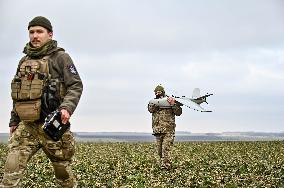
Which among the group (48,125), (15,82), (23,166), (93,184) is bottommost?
(93,184)

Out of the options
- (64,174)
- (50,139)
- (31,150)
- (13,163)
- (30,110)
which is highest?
(30,110)

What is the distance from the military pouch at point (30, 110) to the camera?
6.77 m

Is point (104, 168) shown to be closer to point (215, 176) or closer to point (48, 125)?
point (215, 176)

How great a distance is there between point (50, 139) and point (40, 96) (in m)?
0.64

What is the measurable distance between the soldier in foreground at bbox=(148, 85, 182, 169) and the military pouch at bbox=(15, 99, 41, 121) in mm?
8663

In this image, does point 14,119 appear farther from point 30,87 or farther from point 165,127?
point 165,127

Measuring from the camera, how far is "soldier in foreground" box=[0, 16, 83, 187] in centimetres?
679

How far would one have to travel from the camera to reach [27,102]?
6.85 meters

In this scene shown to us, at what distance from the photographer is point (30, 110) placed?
22.3ft

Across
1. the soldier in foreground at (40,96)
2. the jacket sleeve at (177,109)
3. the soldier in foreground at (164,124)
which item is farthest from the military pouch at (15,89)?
the jacket sleeve at (177,109)

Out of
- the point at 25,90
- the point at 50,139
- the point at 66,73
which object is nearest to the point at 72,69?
the point at 66,73

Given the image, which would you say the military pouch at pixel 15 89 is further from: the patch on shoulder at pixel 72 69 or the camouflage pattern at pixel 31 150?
the patch on shoulder at pixel 72 69

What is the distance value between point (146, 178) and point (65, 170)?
6583 millimetres

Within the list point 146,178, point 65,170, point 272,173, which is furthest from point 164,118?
point 65,170
